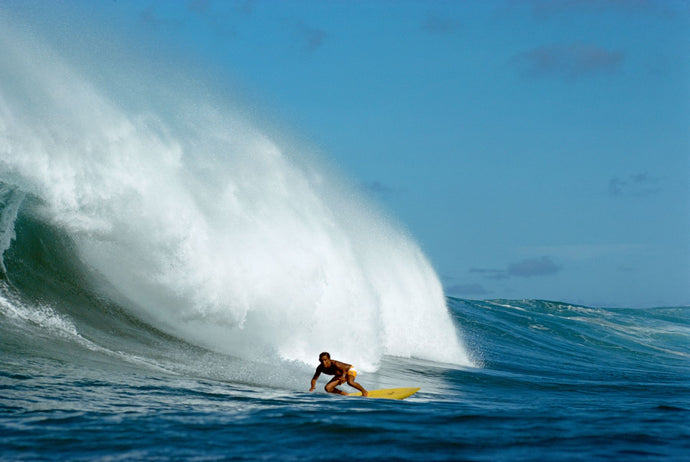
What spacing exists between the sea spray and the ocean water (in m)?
0.04

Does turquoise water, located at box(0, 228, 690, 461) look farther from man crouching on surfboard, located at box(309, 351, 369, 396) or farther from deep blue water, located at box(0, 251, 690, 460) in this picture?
man crouching on surfboard, located at box(309, 351, 369, 396)

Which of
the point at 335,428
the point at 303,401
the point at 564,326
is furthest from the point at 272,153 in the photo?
the point at 564,326

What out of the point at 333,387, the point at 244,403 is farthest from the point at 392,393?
the point at 244,403

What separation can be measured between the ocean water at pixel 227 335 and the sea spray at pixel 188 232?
4cm

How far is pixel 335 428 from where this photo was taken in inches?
242

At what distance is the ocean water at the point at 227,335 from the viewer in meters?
5.87

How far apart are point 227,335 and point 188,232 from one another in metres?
2.14

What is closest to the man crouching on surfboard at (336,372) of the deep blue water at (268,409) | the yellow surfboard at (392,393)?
the yellow surfboard at (392,393)

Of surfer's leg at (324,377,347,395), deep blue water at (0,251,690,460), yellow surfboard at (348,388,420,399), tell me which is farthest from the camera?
surfer's leg at (324,377,347,395)

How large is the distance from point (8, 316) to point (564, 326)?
21597 millimetres

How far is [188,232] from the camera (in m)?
12.4

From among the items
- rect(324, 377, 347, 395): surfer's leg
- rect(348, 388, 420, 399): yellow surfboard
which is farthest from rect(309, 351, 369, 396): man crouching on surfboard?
rect(348, 388, 420, 399): yellow surfboard

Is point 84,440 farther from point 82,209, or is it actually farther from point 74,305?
point 82,209

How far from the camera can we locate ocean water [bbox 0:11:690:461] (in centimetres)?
587
